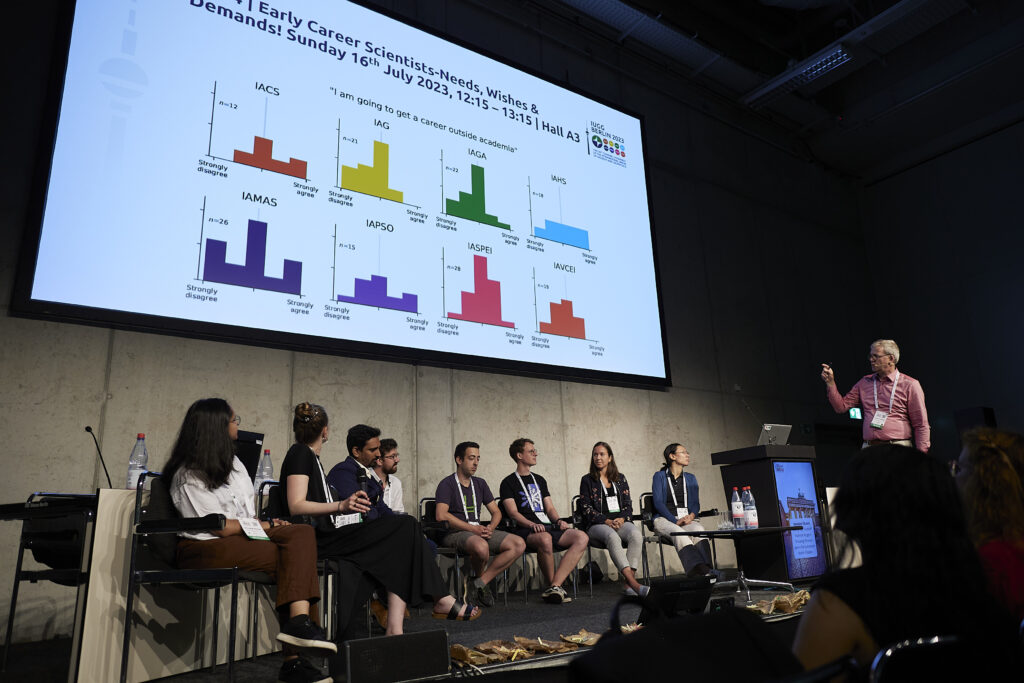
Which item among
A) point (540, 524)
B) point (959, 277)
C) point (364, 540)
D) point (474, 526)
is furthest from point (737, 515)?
point (959, 277)

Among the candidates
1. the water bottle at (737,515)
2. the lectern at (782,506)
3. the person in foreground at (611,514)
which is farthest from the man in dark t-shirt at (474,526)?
the lectern at (782,506)

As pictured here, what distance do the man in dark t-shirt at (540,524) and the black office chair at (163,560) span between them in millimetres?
2343

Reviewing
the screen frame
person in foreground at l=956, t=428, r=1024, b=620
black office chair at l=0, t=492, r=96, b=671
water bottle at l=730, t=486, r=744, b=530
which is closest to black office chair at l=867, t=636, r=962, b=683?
person in foreground at l=956, t=428, r=1024, b=620

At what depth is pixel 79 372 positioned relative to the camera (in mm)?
4098

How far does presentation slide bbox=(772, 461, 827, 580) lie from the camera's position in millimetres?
4941

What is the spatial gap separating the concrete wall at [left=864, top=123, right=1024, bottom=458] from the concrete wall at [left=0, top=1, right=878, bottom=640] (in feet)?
1.62

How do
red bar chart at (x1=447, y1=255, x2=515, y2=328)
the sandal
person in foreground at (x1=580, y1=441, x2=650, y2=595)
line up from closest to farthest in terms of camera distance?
the sandal, person in foreground at (x1=580, y1=441, x2=650, y2=595), red bar chart at (x1=447, y1=255, x2=515, y2=328)

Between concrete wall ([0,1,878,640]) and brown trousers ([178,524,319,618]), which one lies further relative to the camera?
concrete wall ([0,1,878,640])

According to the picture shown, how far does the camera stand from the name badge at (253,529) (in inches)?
106

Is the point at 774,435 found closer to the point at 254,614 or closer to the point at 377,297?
the point at 377,297

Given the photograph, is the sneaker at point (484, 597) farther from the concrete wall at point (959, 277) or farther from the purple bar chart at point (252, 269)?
the concrete wall at point (959, 277)

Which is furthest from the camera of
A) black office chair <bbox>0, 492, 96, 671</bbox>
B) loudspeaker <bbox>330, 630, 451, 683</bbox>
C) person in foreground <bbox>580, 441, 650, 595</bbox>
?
person in foreground <bbox>580, 441, 650, 595</bbox>

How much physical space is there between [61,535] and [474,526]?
227 centimetres

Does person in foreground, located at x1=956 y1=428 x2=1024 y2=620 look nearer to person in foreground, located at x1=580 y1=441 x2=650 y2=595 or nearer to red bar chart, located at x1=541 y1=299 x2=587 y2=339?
person in foreground, located at x1=580 y1=441 x2=650 y2=595
